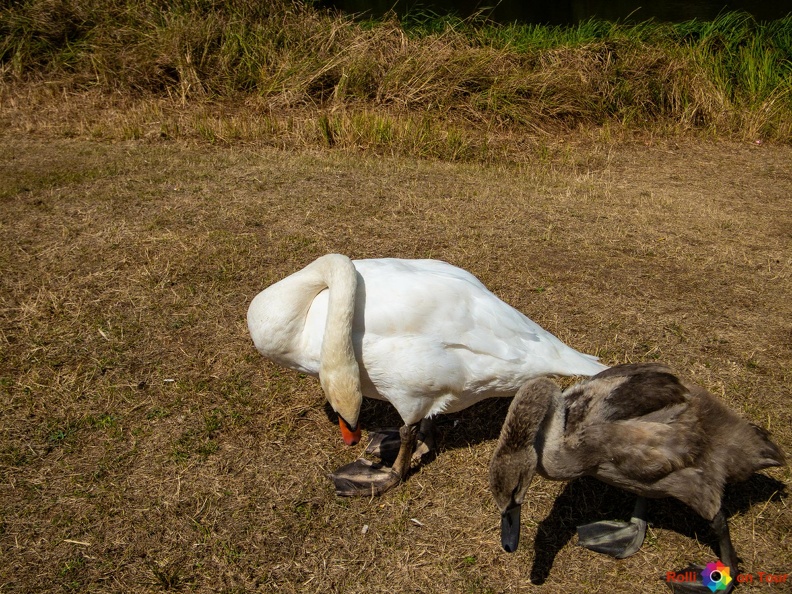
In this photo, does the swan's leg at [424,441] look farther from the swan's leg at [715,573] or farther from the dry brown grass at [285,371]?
the swan's leg at [715,573]

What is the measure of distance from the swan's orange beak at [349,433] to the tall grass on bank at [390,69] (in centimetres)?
667

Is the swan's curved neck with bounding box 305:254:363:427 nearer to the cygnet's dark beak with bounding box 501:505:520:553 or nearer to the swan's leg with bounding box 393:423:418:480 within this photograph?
the swan's leg with bounding box 393:423:418:480

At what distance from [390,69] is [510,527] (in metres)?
8.60

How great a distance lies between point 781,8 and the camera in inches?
693

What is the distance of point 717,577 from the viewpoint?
10.1 ft

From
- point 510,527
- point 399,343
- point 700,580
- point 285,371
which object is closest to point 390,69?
point 285,371

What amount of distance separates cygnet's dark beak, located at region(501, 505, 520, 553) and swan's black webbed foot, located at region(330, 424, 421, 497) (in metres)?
0.82

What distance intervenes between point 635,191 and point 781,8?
43.4ft

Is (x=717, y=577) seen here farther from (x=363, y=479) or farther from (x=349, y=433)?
(x=349, y=433)

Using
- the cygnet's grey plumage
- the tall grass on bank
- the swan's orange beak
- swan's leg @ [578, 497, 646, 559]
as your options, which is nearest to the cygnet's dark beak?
the cygnet's grey plumage

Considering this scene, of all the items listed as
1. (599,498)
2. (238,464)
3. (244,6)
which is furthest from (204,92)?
(599,498)

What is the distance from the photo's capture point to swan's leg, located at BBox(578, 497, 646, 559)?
3.25 meters

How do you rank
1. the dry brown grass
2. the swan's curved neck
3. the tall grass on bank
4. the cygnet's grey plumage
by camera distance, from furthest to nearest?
the tall grass on bank, the swan's curved neck, the dry brown grass, the cygnet's grey plumage

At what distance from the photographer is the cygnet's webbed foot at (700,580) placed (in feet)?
9.98
